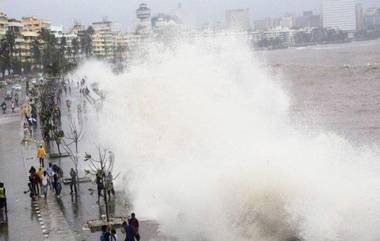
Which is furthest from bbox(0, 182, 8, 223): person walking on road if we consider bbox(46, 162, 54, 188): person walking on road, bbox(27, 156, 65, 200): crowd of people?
bbox(46, 162, 54, 188): person walking on road

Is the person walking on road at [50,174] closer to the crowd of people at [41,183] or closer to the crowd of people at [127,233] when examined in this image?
the crowd of people at [41,183]

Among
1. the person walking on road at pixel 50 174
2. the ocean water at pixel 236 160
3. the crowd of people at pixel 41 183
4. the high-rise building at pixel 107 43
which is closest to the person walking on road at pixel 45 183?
the crowd of people at pixel 41 183

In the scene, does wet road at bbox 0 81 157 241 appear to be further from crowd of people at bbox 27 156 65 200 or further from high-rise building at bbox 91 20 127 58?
high-rise building at bbox 91 20 127 58

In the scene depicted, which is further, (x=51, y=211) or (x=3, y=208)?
(x=51, y=211)

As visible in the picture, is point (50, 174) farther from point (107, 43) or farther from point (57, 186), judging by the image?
point (107, 43)

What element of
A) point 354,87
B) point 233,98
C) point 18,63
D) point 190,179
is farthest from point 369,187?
point 18,63

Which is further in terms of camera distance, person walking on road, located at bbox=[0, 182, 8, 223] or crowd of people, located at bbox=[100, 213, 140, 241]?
person walking on road, located at bbox=[0, 182, 8, 223]

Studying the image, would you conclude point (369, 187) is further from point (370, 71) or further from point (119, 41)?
point (119, 41)

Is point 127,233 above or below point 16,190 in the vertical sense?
above

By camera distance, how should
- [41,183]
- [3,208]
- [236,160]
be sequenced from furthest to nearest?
[41,183]
[236,160]
[3,208]

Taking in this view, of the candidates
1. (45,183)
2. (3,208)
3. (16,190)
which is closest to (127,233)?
(3,208)

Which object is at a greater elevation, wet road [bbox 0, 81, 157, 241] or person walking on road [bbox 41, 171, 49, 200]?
person walking on road [bbox 41, 171, 49, 200]

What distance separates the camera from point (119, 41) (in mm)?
162875

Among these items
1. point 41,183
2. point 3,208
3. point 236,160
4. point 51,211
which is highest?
point 236,160
